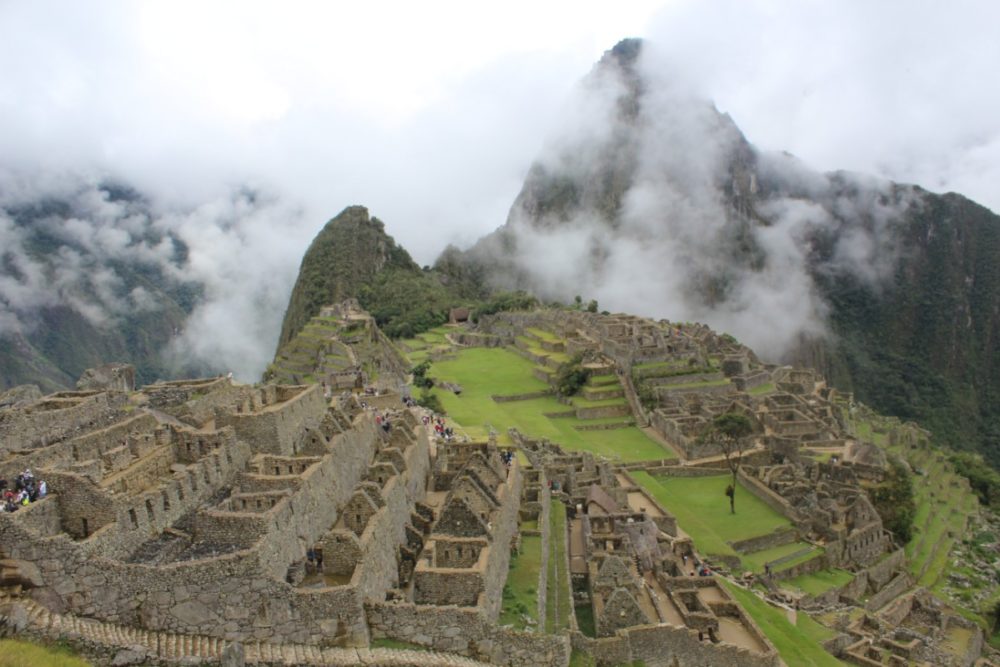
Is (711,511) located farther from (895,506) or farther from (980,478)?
(980,478)

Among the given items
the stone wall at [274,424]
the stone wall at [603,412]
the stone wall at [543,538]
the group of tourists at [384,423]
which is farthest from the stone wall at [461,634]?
the stone wall at [603,412]

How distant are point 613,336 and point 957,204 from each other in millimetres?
157858

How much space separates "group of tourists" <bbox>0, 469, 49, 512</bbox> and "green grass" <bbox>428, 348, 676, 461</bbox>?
1950 cm

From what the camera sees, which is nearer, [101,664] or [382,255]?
[101,664]

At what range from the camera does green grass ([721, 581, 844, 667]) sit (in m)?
22.6

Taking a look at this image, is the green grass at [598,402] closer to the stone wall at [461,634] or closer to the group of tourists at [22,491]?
the stone wall at [461,634]

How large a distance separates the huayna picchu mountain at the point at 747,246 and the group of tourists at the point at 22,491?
402ft

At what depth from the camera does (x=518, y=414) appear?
45.6 meters

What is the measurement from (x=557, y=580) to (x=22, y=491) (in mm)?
12632

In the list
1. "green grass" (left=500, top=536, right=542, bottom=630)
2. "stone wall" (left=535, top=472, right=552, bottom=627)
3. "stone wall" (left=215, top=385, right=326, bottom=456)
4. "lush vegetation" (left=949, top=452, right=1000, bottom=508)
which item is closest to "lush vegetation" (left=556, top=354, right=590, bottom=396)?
"stone wall" (left=535, top=472, right=552, bottom=627)

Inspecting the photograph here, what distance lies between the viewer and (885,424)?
6319 centimetres

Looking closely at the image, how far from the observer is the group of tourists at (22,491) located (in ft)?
40.5

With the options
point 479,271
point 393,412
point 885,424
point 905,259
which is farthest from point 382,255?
point 905,259

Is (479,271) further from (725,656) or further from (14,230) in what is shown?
(725,656)
